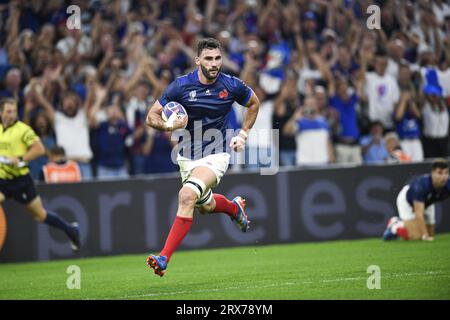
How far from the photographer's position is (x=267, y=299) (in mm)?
8836

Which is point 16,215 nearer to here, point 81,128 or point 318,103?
point 81,128

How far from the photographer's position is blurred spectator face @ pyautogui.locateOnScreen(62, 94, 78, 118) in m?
16.9

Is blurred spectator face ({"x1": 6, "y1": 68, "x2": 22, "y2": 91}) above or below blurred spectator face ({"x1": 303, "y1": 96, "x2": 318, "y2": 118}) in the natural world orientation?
above

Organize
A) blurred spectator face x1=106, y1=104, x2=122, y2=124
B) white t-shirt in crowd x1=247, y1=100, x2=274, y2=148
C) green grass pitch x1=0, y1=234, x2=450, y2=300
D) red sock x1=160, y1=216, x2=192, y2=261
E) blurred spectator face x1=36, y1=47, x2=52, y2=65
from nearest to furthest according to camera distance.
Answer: green grass pitch x1=0, y1=234, x2=450, y2=300, red sock x1=160, y1=216, x2=192, y2=261, blurred spectator face x1=106, y1=104, x2=122, y2=124, white t-shirt in crowd x1=247, y1=100, x2=274, y2=148, blurred spectator face x1=36, y1=47, x2=52, y2=65

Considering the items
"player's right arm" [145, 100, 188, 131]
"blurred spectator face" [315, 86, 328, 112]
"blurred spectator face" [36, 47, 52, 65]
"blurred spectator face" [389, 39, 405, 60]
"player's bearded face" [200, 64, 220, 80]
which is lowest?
"player's right arm" [145, 100, 188, 131]

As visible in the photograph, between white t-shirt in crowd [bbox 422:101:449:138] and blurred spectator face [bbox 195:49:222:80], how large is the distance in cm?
879

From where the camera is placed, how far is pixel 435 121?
61.4ft

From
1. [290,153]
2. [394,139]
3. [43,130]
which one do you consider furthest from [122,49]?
[394,139]

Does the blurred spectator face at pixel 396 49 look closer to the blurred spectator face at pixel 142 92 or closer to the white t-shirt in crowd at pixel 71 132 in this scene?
the blurred spectator face at pixel 142 92

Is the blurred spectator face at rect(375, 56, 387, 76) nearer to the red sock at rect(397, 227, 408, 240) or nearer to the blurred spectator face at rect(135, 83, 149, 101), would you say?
the red sock at rect(397, 227, 408, 240)

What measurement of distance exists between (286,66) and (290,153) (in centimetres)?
200

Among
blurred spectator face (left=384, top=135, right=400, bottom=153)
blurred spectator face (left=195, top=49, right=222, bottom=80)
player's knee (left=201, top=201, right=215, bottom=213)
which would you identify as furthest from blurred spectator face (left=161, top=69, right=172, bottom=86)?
blurred spectator face (left=195, top=49, right=222, bottom=80)

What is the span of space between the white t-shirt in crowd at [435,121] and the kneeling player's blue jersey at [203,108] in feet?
27.5

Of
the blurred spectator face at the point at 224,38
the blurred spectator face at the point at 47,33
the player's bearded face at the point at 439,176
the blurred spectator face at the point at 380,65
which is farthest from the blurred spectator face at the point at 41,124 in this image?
the player's bearded face at the point at 439,176
